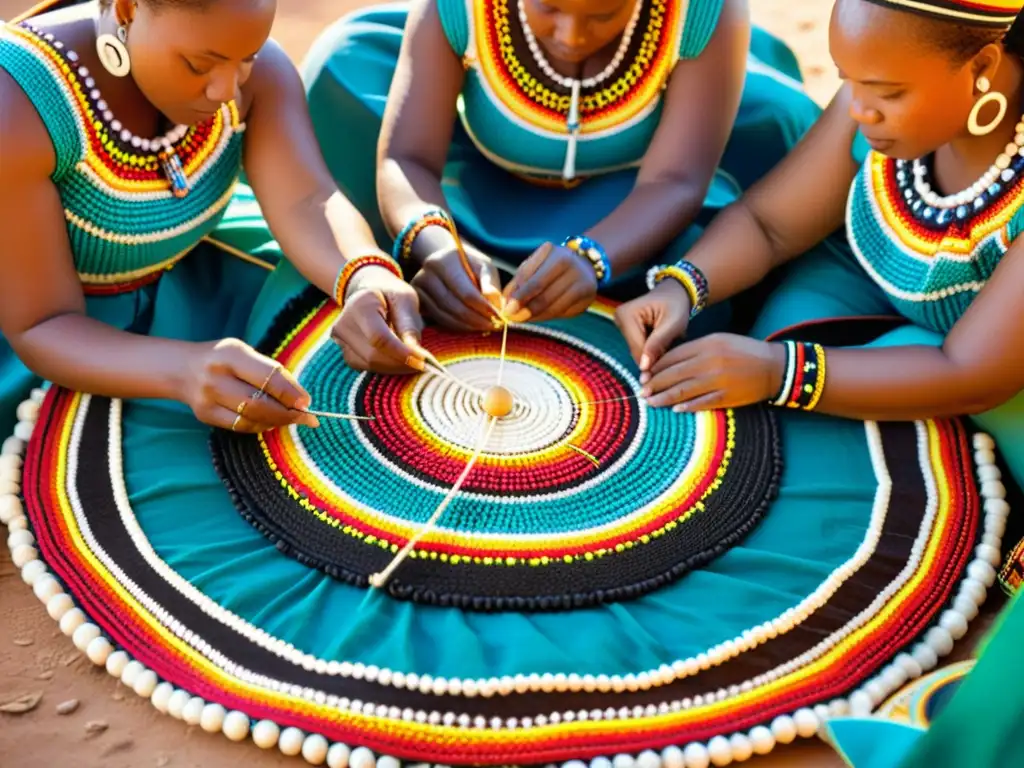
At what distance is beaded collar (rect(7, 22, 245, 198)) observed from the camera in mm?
1713

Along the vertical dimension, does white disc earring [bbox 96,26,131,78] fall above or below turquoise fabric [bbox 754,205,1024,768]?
above

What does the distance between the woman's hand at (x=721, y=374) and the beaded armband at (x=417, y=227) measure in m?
0.46

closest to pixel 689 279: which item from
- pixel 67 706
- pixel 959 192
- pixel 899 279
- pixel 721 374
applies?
pixel 721 374

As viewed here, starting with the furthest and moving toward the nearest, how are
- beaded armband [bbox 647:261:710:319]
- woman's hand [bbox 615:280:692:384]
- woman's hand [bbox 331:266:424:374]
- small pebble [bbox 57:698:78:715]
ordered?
beaded armband [bbox 647:261:710:319], woman's hand [bbox 615:280:692:384], woman's hand [bbox 331:266:424:374], small pebble [bbox 57:698:78:715]

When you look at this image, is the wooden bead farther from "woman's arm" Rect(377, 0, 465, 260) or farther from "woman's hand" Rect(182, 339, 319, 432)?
"woman's arm" Rect(377, 0, 465, 260)

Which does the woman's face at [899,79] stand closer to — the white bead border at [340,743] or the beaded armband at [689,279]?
the beaded armband at [689,279]

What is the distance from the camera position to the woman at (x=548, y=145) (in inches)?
79.0

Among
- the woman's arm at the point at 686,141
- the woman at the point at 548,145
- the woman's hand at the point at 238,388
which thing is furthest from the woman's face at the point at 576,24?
the woman's hand at the point at 238,388

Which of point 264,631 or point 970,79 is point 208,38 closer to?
point 264,631

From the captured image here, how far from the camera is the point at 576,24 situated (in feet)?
6.57

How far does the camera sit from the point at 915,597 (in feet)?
5.54

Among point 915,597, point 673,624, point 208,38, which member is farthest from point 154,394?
point 915,597

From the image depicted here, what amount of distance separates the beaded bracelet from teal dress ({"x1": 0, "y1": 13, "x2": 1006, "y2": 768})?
13 cm

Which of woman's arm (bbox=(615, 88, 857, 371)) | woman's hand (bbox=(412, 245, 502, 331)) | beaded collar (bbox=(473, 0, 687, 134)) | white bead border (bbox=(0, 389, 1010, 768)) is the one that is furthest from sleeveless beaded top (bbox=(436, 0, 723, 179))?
white bead border (bbox=(0, 389, 1010, 768))
